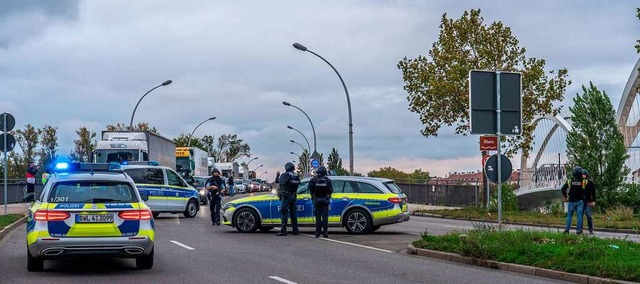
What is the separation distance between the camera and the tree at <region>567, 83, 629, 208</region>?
110 feet

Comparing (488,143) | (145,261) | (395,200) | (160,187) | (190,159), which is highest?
(190,159)

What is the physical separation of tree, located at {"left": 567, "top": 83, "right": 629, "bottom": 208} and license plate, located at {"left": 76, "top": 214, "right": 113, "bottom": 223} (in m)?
24.5

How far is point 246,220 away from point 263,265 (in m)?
8.19

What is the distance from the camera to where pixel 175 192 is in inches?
1185

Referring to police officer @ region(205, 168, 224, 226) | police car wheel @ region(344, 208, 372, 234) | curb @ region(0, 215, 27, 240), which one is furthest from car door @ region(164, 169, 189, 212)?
police car wheel @ region(344, 208, 372, 234)

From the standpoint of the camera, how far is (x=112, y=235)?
12906mm

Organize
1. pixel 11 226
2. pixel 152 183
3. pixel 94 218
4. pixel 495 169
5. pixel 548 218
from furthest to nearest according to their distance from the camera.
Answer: pixel 548 218 < pixel 152 183 < pixel 11 226 < pixel 495 169 < pixel 94 218

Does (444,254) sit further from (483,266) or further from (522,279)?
(522,279)

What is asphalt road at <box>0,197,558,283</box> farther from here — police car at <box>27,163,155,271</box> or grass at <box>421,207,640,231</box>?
grass at <box>421,207,640,231</box>

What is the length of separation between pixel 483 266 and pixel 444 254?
1268 millimetres

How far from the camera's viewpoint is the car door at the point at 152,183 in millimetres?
29234

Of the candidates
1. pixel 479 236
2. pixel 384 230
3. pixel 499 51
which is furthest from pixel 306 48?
pixel 479 236

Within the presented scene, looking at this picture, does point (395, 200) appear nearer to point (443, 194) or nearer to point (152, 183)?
point (152, 183)

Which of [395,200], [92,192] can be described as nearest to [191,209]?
[395,200]
